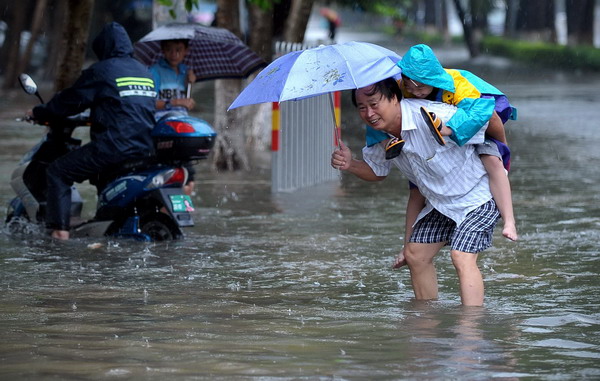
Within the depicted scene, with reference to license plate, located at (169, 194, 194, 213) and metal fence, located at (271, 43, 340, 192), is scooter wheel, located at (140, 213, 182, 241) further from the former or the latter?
metal fence, located at (271, 43, 340, 192)

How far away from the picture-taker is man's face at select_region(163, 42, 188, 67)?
10.9 m

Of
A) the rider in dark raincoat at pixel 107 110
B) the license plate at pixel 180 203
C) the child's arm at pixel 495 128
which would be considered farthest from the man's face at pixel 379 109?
the rider in dark raincoat at pixel 107 110

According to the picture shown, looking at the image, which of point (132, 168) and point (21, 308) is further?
point (132, 168)

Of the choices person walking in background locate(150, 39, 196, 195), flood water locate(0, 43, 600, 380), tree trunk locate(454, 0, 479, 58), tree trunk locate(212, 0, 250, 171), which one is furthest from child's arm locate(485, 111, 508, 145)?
tree trunk locate(454, 0, 479, 58)

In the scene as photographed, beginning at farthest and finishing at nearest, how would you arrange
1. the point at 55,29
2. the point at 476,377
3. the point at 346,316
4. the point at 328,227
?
1. the point at 55,29
2. the point at 328,227
3. the point at 346,316
4. the point at 476,377

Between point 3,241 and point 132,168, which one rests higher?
point 132,168

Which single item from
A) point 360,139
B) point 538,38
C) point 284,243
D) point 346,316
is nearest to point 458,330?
point 346,316

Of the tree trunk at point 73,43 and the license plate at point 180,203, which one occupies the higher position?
the tree trunk at point 73,43

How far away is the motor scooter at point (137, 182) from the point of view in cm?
922

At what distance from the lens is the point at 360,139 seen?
1914 cm

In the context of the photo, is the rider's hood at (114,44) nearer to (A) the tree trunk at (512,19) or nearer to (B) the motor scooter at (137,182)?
(B) the motor scooter at (137,182)

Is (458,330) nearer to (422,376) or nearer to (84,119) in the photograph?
(422,376)

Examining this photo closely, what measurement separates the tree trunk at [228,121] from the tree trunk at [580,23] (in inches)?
1192

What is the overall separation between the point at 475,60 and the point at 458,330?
42.7 meters
